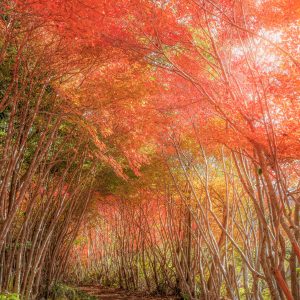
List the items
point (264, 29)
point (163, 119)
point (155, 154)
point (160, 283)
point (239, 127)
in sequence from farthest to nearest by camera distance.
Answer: point (160, 283)
point (155, 154)
point (163, 119)
point (264, 29)
point (239, 127)

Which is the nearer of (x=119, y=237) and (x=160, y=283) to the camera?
(x=160, y=283)

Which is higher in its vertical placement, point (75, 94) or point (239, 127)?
point (75, 94)

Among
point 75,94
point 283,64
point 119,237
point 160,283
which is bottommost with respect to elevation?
point 160,283

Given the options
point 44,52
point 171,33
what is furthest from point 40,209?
point 171,33

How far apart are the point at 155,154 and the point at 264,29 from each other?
7038mm

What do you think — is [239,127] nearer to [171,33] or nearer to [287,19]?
[287,19]

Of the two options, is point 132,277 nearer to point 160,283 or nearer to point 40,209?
point 160,283

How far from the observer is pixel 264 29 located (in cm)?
552

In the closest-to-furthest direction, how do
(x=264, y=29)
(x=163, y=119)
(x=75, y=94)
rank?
(x=264, y=29), (x=75, y=94), (x=163, y=119)

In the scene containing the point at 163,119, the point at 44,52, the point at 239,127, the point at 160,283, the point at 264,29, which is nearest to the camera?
the point at 239,127

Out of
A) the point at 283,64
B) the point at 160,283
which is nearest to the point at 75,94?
the point at 283,64

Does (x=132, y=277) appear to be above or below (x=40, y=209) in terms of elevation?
below

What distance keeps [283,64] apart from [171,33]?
1.76 meters

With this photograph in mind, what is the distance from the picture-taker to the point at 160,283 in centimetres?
1495
